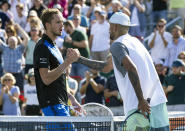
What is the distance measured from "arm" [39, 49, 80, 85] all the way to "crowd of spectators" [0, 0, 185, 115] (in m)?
2.37

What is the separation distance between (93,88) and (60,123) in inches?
215

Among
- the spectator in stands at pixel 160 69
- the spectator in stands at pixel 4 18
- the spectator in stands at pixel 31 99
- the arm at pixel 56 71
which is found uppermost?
the spectator in stands at pixel 4 18

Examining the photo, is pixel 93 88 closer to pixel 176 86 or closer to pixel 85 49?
pixel 176 86

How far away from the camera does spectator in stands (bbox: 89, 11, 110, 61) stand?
47.1 feet

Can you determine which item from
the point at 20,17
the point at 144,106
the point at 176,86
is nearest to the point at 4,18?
the point at 20,17

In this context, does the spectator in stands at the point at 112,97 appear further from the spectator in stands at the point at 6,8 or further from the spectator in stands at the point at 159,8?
the spectator in stands at the point at 159,8

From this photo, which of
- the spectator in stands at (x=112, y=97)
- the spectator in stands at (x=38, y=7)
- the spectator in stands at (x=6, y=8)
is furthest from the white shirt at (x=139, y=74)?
the spectator in stands at (x=38, y=7)

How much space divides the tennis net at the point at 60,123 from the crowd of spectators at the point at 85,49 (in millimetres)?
2257

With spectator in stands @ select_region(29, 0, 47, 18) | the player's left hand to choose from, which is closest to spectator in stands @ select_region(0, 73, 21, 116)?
spectator in stands @ select_region(29, 0, 47, 18)

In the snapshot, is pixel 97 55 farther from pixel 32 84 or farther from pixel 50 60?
pixel 50 60

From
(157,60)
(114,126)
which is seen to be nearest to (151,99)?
(114,126)

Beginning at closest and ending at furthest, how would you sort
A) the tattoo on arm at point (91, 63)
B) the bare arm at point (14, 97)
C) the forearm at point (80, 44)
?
1. the tattoo on arm at point (91, 63)
2. the bare arm at point (14, 97)
3. the forearm at point (80, 44)

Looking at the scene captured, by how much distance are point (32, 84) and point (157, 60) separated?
3.38 meters

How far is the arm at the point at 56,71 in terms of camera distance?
19.2 ft
